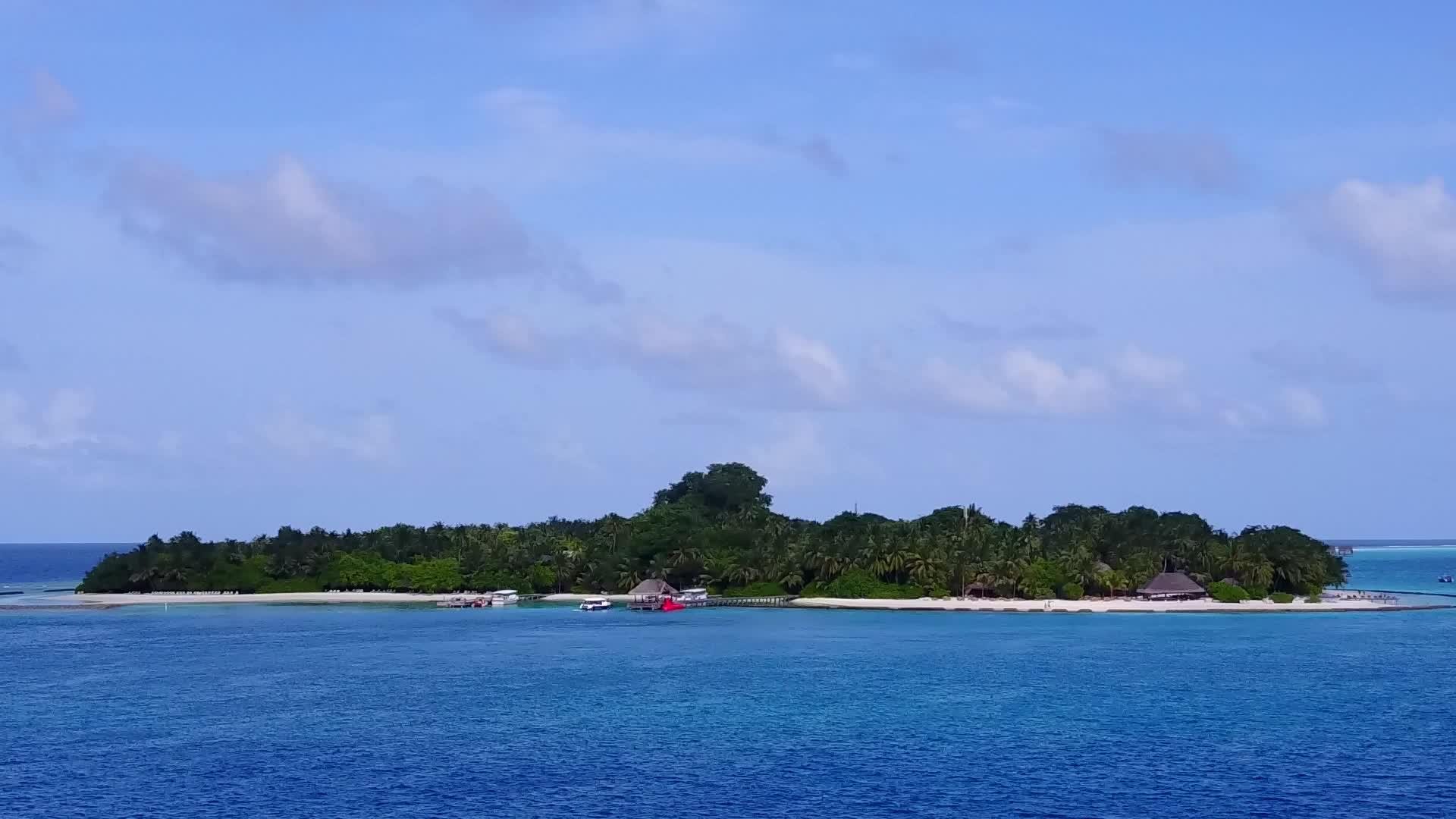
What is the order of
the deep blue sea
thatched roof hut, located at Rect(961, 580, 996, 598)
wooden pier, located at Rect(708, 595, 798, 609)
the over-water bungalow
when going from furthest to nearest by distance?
wooden pier, located at Rect(708, 595, 798, 609) → the over-water bungalow → thatched roof hut, located at Rect(961, 580, 996, 598) → the deep blue sea

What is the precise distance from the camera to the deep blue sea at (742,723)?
5878cm

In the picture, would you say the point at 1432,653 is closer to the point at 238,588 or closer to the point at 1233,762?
the point at 1233,762

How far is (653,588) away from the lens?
171 metres

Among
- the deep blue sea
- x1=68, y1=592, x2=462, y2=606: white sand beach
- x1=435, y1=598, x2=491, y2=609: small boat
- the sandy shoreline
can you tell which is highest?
x1=68, y1=592, x2=462, y2=606: white sand beach

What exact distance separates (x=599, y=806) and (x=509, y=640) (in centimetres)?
6946

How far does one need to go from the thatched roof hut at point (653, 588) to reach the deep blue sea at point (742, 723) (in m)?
36.8

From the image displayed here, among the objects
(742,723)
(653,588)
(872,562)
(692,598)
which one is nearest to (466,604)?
(653,588)

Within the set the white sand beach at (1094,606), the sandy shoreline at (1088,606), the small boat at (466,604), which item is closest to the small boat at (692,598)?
the sandy shoreline at (1088,606)

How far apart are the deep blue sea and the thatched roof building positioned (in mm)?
28772

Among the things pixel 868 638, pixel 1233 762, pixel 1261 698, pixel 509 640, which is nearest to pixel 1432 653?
pixel 1261 698

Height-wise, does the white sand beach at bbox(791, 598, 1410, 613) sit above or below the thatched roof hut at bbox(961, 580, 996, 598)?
below

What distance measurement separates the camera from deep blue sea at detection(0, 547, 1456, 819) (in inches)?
2314

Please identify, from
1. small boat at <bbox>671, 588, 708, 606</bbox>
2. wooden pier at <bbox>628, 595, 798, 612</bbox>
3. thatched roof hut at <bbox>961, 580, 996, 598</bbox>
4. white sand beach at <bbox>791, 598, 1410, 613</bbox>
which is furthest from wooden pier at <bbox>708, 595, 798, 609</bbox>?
thatched roof hut at <bbox>961, 580, 996, 598</bbox>

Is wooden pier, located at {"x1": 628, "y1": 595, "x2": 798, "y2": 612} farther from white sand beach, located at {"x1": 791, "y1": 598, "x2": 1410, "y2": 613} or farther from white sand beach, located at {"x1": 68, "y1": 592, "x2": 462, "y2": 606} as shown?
white sand beach, located at {"x1": 68, "y1": 592, "x2": 462, "y2": 606}
